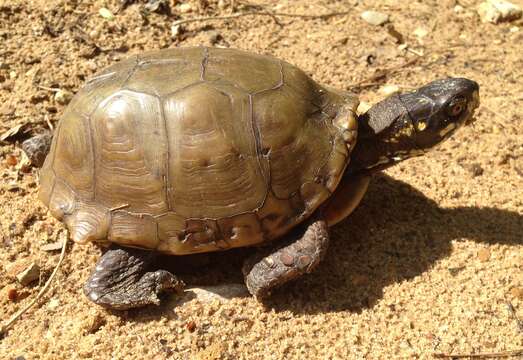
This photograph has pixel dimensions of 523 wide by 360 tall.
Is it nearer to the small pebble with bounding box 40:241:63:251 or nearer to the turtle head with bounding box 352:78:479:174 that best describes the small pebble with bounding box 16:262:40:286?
the small pebble with bounding box 40:241:63:251

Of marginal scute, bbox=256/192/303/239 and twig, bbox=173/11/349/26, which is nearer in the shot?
marginal scute, bbox=256/192/303/239

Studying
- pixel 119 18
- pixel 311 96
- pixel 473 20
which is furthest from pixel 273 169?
pixel 473 20

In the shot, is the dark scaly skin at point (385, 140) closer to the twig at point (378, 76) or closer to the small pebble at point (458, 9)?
the twig at point (378, 76)

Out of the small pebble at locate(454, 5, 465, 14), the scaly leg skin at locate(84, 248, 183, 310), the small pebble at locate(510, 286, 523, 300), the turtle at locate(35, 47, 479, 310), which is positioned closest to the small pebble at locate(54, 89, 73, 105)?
the turtle at locate(35, 47, 479, 310)

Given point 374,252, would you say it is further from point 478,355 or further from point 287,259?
point 478,355

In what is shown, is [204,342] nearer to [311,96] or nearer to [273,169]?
[273,169]

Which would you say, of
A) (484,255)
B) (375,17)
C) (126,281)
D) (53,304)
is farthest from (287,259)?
(375,17)

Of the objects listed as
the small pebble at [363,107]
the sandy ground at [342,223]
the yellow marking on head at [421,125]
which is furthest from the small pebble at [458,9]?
the yellow marking on head at [421,125]
